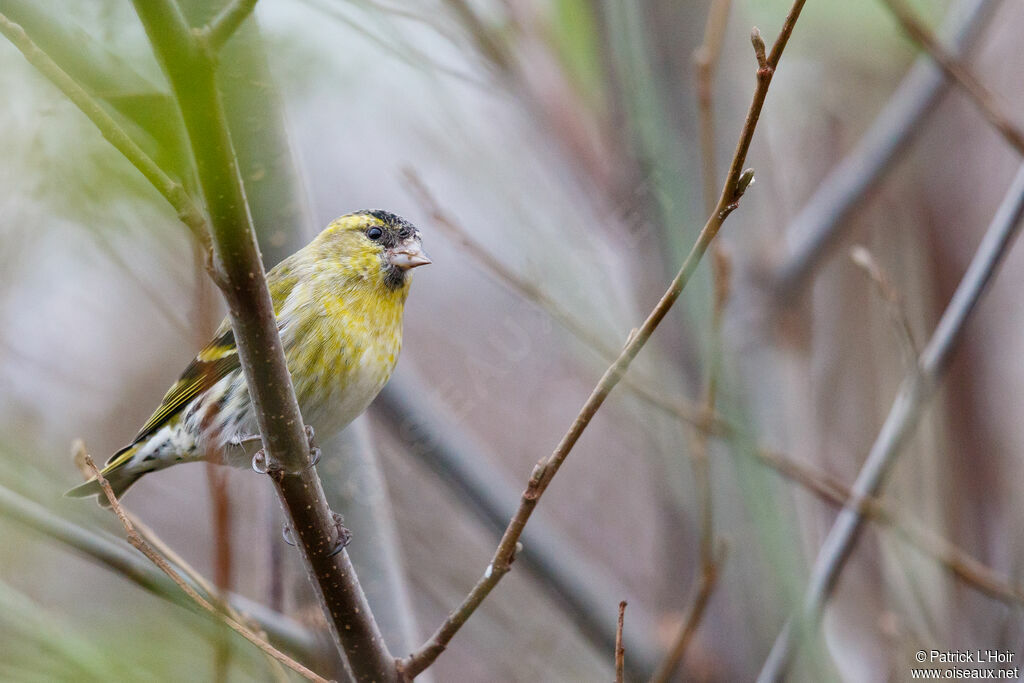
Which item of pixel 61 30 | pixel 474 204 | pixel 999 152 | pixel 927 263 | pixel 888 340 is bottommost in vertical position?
pixel 61 30

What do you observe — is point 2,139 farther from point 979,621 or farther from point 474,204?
point 979,621

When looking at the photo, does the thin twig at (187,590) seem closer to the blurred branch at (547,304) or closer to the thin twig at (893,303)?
the blurred branch at (547,304)

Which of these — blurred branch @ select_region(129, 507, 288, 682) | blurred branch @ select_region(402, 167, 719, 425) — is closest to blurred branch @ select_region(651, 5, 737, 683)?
blurred branch @ select_region(402, 167, 719, 425)

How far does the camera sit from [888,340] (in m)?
4.68

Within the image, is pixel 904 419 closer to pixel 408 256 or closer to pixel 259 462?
pixel 408 256

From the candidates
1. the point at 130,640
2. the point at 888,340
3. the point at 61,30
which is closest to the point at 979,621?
the point at 888,340

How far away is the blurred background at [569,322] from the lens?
102 inches

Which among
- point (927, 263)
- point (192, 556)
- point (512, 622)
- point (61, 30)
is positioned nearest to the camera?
point (61, 30)

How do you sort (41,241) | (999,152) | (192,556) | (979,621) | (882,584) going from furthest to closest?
(192,556) → (999,152) → (882,584) → (979,621) → (41,241)

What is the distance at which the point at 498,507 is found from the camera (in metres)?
3.31

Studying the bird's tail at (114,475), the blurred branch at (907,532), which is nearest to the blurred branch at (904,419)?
the blurred branch at (907,532)

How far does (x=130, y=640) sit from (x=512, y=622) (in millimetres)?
1721

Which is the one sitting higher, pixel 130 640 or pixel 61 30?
pixel 61 30

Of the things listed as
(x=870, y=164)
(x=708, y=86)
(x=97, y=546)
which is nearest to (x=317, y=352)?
(x=97, y=546)
